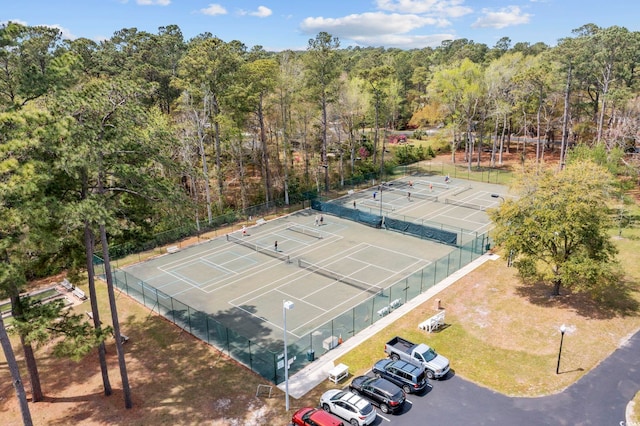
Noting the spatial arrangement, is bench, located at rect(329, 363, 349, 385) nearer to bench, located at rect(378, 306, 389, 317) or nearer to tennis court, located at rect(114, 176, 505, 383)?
tennis court, located at rect(114, 176, 505, 383)

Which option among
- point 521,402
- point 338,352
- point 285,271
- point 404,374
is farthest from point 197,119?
point 521,402

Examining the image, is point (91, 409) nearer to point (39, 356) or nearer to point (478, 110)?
point (39, 356)

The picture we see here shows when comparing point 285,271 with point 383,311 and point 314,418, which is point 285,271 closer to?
point 383,311

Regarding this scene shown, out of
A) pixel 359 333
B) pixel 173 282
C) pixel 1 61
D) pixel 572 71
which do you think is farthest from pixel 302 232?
pixel 572 71

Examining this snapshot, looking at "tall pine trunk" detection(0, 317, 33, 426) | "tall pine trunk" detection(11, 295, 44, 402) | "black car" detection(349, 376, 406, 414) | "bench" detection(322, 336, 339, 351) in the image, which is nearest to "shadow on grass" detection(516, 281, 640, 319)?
"bench" detection(322, 336, 339, 351)

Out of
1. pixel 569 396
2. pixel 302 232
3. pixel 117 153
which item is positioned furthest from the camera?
pixel 302 232

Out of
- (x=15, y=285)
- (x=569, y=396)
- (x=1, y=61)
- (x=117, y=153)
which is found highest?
(x=1, y=61)

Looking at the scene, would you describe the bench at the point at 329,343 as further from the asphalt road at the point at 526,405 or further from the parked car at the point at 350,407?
the asphalt road at the point at 526,405
